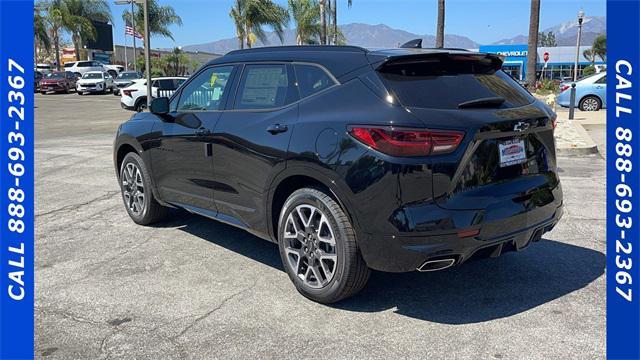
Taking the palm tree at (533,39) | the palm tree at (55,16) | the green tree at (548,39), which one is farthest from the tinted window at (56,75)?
the green tree at (548,39)

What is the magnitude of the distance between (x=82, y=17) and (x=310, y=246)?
192 ft

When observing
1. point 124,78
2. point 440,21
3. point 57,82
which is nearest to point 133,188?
point 440,21

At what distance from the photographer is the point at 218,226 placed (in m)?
5.86

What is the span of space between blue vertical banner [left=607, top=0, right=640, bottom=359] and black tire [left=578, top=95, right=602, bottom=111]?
17.8 metres

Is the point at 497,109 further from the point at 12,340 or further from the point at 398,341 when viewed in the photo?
the point at 12,340

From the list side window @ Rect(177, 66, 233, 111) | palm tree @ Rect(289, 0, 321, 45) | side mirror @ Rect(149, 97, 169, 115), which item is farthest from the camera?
palm tree @ Rect(289, 0, 321, 45)

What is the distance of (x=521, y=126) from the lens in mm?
3629

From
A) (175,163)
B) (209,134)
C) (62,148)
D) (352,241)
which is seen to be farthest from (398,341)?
(62,148)

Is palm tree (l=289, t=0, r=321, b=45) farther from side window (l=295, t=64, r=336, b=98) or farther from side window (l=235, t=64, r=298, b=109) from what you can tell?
side window (l=295, t=64, r=336, b=98)

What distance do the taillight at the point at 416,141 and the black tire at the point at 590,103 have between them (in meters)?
17.4

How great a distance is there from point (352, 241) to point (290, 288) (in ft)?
2.89

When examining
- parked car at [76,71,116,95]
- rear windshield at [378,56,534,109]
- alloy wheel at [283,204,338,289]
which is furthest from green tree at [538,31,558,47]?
alloy wheel at [283,204,338,289]

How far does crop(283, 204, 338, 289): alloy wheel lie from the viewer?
372cm

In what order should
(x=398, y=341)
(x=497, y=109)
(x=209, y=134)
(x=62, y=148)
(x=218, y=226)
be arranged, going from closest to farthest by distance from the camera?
(x=398, y=341), (x=497, y=109), (x=209, y=134), (x=218, y=226), (x=62, y=148)
